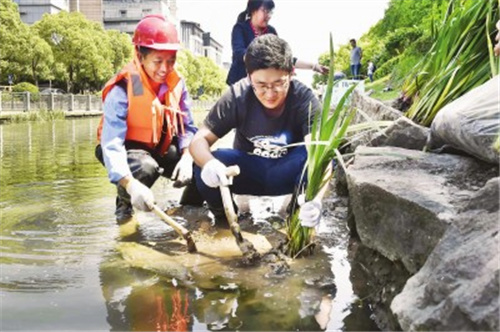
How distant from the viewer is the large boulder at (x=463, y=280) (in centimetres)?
125

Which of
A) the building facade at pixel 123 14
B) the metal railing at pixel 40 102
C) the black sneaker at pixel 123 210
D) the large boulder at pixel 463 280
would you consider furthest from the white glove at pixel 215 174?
the building facade at pixel 123 14

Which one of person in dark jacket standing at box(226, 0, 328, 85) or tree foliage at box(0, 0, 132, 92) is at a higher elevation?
tree foliage at box(0, 0, 132, 92)

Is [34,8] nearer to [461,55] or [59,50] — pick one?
[59,50]

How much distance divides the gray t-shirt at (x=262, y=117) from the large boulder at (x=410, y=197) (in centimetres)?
72

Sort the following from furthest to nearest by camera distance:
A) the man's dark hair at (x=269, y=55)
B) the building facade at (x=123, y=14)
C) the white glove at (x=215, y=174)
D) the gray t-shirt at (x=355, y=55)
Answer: the building facade at (x=123, y=14)
the gray t-shirt at (x=355, y=55)
the white glove at (x=215, y=174)
the man's dark hair at (x=269, y=55)

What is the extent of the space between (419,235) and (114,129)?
201 cm

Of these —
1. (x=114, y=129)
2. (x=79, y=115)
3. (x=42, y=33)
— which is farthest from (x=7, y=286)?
(x=42, y=33)

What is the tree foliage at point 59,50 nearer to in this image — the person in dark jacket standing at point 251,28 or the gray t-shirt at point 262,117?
the person in dark jacket standing at point 251,28

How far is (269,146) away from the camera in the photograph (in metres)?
3.14

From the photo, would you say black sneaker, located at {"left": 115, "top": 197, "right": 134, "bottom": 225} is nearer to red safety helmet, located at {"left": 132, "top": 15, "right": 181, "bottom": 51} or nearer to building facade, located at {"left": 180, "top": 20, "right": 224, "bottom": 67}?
red safety helmet, located at {"left": 132, "top": 15, "right": 181, "bottom": 51}

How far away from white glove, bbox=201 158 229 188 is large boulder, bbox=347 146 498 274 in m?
0.67

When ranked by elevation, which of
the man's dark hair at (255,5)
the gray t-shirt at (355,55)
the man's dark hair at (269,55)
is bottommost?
the man's dark hair at (269,55)

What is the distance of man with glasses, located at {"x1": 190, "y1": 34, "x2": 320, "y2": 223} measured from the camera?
2.74 meters

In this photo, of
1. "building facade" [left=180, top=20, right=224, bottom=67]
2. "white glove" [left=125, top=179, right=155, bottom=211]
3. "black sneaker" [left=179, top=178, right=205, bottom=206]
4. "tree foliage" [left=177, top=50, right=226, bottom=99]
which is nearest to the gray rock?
"white glove" [left=125, top=179, right=155, bottom=211]
